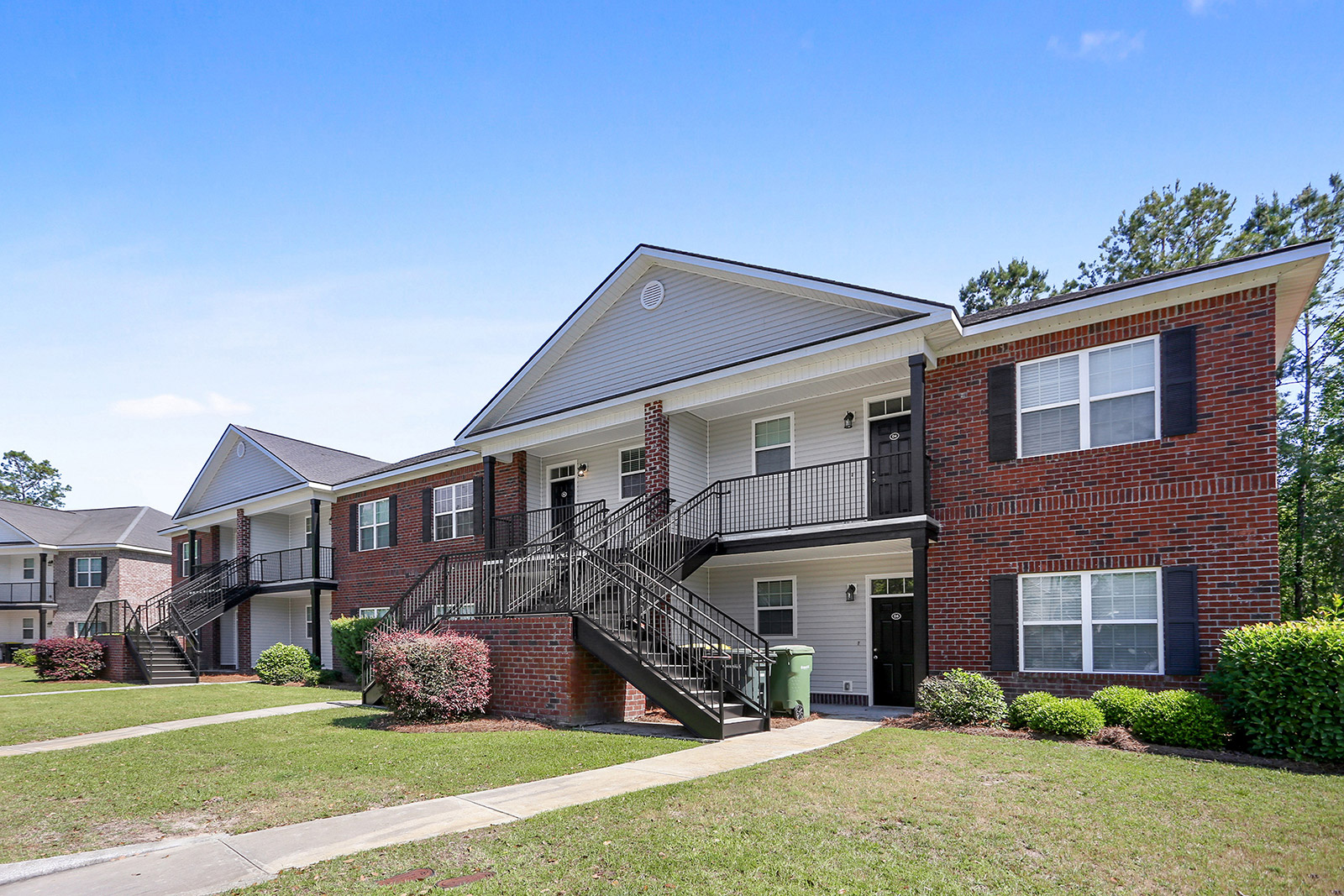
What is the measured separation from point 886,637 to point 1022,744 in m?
5.43

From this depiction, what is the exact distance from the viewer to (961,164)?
13984 mm

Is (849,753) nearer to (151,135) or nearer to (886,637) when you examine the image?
(886,637)

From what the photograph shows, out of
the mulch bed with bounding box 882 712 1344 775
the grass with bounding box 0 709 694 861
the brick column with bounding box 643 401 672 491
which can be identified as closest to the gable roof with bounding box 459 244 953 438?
the brick column with bounding box 643 401 672 491

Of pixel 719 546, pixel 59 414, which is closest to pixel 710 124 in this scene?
pixel 719 546

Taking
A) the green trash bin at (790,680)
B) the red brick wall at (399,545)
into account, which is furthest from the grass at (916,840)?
the red brick wall at (399,545)

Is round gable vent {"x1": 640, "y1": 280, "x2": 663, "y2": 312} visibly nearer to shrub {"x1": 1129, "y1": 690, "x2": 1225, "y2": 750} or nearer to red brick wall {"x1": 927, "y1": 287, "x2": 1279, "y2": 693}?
red brick wall {"x1": 927, "y1": 287, "x2": 1279, "y2": 693}

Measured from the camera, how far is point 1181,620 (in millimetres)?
10914

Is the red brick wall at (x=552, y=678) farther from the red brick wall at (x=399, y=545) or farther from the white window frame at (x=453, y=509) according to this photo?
the white window frame at (x=453, y=509)

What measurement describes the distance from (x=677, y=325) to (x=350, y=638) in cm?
1129

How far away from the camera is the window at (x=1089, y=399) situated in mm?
11656

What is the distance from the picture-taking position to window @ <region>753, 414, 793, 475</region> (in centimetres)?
1617

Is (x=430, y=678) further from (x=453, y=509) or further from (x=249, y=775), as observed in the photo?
(x=453, y=509)

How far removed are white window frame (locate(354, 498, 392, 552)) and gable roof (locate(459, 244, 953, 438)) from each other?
224 inches

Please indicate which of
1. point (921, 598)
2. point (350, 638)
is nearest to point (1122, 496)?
point (921, 598)
